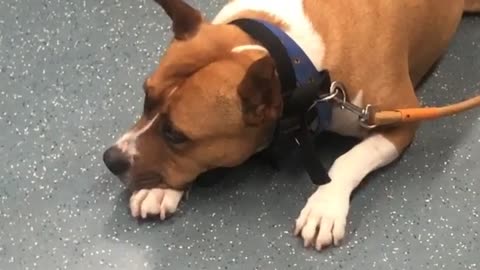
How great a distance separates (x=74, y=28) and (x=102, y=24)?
59 millimetres

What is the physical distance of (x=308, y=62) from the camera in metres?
1.54

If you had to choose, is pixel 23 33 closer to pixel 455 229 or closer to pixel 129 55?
pixel 129 55

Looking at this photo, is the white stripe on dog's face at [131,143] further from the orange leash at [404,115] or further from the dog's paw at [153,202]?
the orange leash at [404,115]

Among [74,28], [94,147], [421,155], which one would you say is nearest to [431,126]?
[421,155]

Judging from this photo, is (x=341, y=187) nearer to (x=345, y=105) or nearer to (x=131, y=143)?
(x=345, y=105)

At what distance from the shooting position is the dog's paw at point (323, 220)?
1570 mm

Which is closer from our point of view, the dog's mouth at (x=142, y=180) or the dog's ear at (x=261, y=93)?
the dog's ear at (x=261, y=93)

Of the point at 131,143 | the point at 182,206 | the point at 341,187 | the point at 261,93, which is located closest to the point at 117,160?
the point at 131,143

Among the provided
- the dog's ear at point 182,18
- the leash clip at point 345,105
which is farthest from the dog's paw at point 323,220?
the dog's ear at point 182,18

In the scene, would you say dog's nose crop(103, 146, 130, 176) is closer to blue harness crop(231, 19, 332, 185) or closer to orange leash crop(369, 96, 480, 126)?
blue harness crop(231, 19, 332, 185)

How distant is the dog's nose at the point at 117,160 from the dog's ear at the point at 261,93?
0.70 ft

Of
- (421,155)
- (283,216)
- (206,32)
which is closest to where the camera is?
(206,32)

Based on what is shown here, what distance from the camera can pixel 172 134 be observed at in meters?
1.50

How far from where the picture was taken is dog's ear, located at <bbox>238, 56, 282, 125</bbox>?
4.51ft
